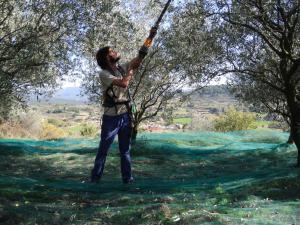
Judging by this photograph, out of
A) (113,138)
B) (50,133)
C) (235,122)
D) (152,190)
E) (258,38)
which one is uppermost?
(258,38)

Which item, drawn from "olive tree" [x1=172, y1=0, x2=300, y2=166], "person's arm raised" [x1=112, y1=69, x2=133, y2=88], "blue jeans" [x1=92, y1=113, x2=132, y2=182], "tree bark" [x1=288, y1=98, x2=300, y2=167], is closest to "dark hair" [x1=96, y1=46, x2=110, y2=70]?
"person's arm raised" [x1=112, y1=69, x2=133, y2=88]

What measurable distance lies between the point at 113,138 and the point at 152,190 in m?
1.13

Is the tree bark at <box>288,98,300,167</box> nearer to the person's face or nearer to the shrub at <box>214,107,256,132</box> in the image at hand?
the person's face

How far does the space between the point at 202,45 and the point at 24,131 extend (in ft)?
58.2

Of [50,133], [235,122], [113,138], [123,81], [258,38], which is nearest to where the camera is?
[123,81]

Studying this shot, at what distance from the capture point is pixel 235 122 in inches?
1350

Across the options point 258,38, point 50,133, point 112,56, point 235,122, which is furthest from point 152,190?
point 235,122

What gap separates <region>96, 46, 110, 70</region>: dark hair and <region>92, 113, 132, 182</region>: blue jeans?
89 cm

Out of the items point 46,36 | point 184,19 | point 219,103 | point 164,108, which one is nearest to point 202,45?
point 184,19

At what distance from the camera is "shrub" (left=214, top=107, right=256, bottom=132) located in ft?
112

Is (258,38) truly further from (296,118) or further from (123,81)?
(123,81)

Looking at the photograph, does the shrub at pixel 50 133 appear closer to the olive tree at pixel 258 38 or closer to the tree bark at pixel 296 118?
the olive tree at pixel 258 38

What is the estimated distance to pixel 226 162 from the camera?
538 inches

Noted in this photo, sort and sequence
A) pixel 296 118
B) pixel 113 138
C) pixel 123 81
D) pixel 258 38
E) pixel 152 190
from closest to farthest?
pixel 123 81
pixel 152 190
pixel 113 138
pixel 296 118
pixel 258 38
